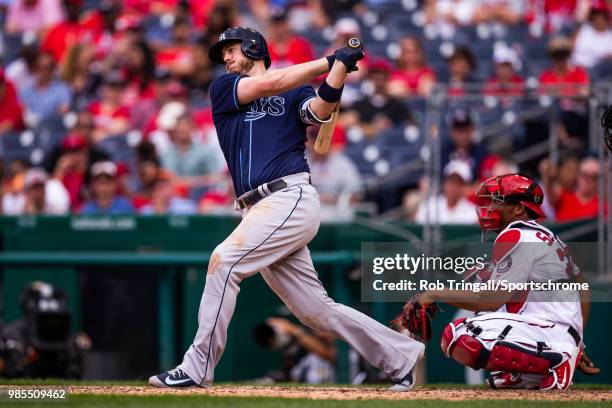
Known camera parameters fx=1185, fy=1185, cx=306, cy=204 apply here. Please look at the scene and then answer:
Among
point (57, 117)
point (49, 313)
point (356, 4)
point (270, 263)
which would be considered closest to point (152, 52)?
point (57, 117)

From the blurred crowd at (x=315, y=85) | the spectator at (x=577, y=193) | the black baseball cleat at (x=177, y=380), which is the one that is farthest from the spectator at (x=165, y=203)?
the black baseball cleat at (x=177, y=380)

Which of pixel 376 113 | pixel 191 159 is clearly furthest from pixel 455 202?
pixel 191 159

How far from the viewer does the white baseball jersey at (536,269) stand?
5.95 m

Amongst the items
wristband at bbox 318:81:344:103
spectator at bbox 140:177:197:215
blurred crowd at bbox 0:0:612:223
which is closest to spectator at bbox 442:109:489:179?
blurred crowd at bbox 0:0:612:223

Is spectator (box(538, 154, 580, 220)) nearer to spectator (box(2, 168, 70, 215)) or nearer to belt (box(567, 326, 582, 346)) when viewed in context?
belt (box(567, 326, 582, 346))

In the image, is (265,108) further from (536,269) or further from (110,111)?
(110,111)

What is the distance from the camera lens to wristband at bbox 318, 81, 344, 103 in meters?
5.70

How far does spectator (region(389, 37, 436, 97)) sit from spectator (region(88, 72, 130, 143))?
313cm

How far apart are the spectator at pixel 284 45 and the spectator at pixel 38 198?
A: 284cm

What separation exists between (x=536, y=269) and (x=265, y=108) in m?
1.60

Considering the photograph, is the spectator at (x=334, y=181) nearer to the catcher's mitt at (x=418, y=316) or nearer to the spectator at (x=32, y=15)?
the catcher's mitt at (x=418, y=316)

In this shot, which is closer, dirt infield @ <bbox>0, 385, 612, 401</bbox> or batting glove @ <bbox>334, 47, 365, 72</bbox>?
batting glove @ <bbox>334, 47, 365, 72</bbox>

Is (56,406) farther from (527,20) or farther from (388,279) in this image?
(527,20)

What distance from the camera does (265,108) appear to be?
605 cm
